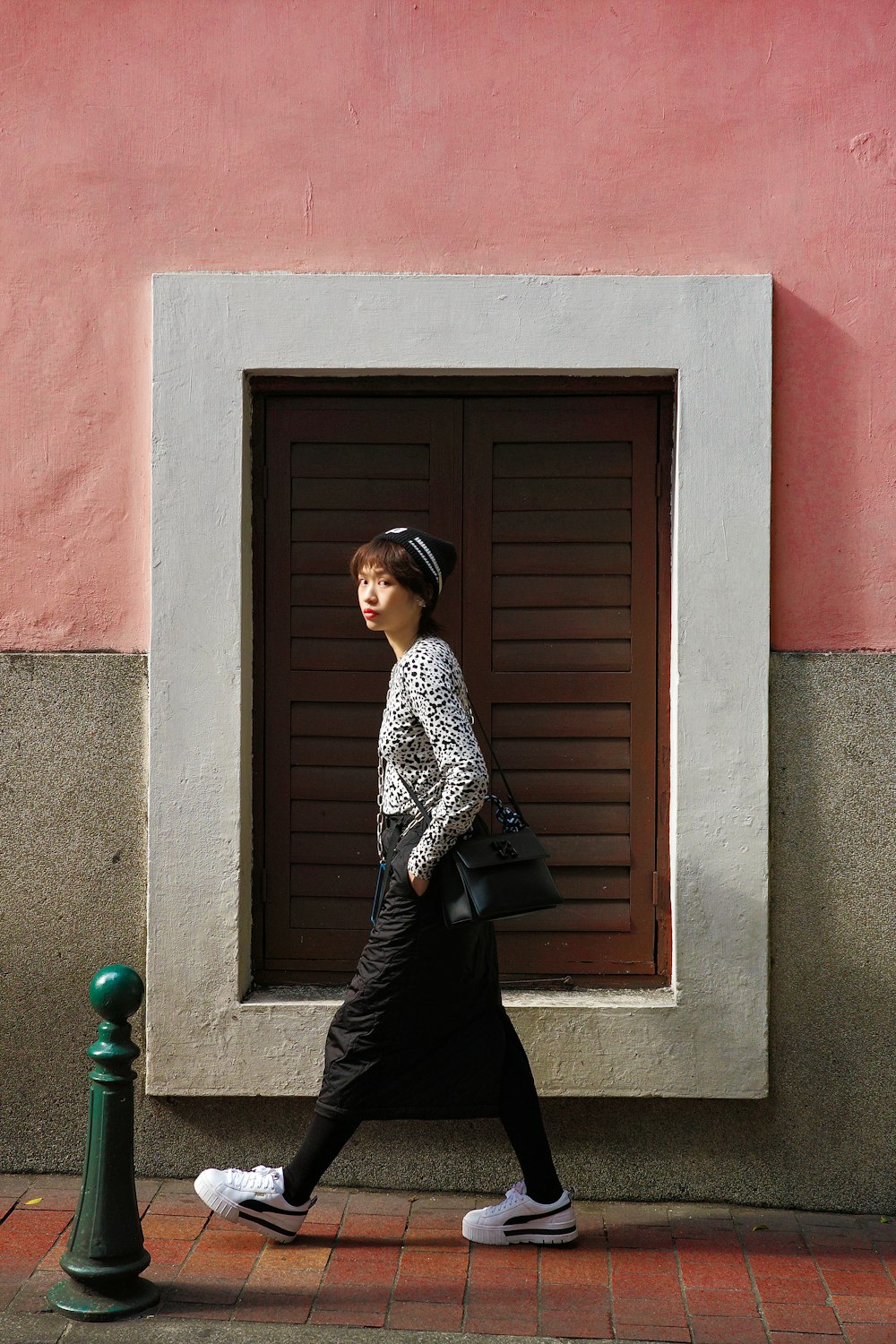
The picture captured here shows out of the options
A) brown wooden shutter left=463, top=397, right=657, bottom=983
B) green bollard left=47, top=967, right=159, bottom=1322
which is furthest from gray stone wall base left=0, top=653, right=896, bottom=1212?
green bollard left=47, top=967, right=159, bottom=1322

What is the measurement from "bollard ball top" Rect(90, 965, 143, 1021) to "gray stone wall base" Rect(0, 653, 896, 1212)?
0.86 m

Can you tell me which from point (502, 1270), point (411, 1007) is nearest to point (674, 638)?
point (411, 1007)

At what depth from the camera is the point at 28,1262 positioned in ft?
11.4

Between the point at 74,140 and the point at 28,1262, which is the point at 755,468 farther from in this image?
the point at 28,1262

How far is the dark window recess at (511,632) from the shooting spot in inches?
162

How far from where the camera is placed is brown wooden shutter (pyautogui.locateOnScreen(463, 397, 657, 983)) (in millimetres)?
4105

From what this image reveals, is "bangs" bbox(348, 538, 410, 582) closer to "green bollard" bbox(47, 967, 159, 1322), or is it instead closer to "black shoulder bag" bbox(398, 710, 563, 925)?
"black shoulder bag" bbox(398, 710, 563, 925)

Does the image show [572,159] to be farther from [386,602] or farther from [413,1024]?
[413,1024]

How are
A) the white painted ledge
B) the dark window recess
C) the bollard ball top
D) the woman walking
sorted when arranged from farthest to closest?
the dark window recess < the white painted ledge < the woman walking < the bollard ball top

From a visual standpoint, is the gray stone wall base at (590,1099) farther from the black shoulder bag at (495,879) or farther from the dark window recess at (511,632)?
the black shoulder bag at (495,879)

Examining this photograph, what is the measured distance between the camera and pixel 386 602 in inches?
138

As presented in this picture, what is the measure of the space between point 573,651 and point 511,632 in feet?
0.72

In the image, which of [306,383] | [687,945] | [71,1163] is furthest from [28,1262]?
[306,383]

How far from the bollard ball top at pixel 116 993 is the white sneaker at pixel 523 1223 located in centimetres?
126
